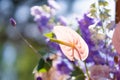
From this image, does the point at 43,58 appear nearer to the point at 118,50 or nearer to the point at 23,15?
the point at 118,50

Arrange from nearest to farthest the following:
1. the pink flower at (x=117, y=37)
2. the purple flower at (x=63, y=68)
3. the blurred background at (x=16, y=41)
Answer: the pink flower at (x=117, y=37) < the purple flower at (x=63, y=68) < the blurred background at (x=16, y=41)

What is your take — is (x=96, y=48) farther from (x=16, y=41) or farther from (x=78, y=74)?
(x=16, y=41)

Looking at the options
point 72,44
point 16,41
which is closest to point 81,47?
point 72,44

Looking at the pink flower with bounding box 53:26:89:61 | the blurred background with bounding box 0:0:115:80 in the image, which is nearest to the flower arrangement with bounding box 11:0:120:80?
the pink flower with bounding box 53:26:89:61

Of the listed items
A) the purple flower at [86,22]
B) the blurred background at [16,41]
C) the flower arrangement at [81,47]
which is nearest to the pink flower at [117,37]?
the flower arrangement at [81,47]

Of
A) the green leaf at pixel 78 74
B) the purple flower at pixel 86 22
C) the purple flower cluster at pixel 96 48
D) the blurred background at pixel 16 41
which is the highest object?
the purple flower at pixel 86 22

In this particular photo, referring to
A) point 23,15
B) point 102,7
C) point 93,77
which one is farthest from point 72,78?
point 23,15

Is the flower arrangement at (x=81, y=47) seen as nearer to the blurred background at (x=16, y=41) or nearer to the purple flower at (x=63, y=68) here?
the purple flower at (x=63, y=68)

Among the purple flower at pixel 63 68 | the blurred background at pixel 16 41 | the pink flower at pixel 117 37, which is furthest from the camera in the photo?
the blurred background at pixel 16 41
